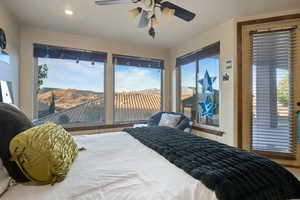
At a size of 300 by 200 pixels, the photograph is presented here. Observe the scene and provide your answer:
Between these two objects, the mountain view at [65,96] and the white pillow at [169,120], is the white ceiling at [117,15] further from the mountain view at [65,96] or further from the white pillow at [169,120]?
the white pillow at [169,120]

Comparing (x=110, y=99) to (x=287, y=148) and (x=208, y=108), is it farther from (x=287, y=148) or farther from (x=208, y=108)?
(x=287, y=148)

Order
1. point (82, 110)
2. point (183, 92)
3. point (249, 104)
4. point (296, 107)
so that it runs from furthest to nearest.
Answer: point (183, 92)
point (82, 110)
point (249, 104)
point (296, 107)

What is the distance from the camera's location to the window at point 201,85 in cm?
323

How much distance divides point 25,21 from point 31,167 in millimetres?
3020

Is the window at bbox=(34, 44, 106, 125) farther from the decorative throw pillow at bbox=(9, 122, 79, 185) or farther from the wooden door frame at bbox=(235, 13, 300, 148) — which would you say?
the decorative throw pillow at bbox=(9, 122, 79, 185)

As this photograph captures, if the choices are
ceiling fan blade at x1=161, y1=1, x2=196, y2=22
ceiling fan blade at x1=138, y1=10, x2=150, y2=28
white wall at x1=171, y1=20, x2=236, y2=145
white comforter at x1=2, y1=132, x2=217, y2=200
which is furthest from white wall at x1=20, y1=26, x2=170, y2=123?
white comforter at x1=2, y1=132, x2=217, y2=200

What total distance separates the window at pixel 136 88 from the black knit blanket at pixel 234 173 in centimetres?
281

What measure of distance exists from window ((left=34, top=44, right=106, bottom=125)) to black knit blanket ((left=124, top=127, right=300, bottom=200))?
2770mm

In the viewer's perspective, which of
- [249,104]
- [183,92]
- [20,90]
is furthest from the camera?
[183,92]

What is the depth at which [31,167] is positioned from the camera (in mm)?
897

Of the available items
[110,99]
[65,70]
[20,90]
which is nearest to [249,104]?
[110,99]

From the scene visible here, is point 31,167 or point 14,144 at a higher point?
point 14,144

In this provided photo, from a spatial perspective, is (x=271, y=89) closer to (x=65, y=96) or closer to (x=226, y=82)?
(x=226, y=82)

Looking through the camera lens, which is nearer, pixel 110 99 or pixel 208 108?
pixel 208 108
